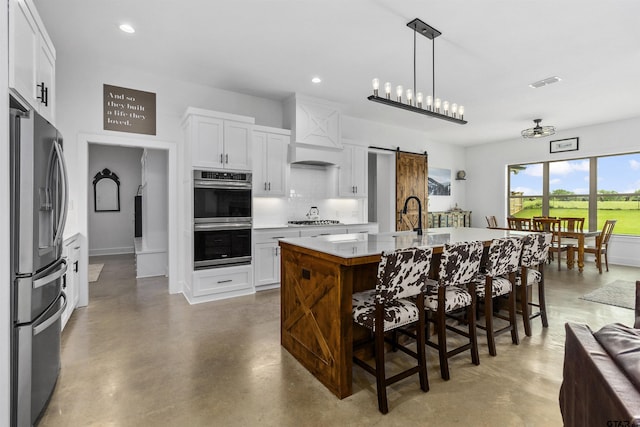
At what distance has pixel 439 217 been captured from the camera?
7.85m

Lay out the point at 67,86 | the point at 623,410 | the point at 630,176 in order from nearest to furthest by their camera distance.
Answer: the point at 623,410 < the point at 67,86 < the point at 630,176

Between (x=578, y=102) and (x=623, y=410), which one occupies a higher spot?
(x=578, y=102)

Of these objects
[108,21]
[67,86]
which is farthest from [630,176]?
[67,86]

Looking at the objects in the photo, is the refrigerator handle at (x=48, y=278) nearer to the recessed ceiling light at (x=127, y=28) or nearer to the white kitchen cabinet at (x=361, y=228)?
the recessed ceiling light at (x=127, y=28)

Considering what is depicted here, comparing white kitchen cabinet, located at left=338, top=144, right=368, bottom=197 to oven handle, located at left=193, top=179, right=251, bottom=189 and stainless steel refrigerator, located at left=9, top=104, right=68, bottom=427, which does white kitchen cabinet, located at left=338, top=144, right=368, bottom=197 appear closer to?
oven handle, located at left=193, top=179, right=251, bottom=189

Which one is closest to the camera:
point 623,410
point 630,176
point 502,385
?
point 623,410

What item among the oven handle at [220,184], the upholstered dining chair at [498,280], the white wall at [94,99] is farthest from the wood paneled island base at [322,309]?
the white wall at [94,99]

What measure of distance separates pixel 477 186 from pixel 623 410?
867 cm

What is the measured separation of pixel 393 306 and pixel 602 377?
1152mm

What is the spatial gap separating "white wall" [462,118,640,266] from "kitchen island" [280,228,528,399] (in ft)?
19.6

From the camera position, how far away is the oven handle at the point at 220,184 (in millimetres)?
3939

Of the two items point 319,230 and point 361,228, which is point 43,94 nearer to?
point 319,230

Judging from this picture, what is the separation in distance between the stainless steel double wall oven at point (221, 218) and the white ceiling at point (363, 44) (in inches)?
55.5

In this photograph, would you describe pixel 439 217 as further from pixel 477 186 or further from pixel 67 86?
pixel 67 86
